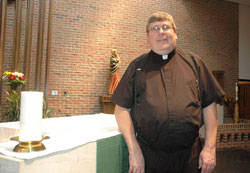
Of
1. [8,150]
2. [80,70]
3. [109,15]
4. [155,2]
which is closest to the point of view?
[8,150]

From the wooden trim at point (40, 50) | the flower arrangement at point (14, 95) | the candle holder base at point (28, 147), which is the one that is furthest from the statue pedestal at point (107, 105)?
the candle holder base at point (28, 147)

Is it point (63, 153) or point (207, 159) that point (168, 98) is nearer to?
point (207, 159)

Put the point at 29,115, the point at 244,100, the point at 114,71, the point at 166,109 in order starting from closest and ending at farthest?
the point at 29,115, the point at 166,109, the point at 114,71, the point at 244,100

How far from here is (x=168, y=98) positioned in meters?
1.54

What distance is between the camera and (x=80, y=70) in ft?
22.8

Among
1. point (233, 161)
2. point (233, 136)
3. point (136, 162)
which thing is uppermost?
point (136, 162)

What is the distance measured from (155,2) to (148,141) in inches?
286

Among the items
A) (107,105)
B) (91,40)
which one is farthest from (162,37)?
(91,40)

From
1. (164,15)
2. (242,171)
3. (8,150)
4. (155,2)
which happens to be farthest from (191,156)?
(155,2)

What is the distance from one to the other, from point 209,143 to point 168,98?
37cm

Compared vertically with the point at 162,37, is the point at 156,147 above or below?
below

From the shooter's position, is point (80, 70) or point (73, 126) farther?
point (80, 70)

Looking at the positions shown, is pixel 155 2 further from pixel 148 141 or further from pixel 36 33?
pixel 148 141

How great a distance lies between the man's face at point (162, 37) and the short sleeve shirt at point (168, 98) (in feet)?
0.20
